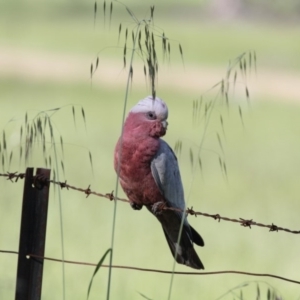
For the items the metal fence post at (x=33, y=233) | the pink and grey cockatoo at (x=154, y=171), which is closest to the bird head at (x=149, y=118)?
Result: the pink and grey cockatoo at (x=154, y=171)

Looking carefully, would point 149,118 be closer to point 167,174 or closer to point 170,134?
point 167,174

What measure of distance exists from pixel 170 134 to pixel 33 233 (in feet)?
38.0

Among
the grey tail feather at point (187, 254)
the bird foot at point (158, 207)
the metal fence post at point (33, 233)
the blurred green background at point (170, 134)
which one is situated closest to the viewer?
the metal fence post at point (33, 233)

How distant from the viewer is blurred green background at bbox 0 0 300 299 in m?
7.76

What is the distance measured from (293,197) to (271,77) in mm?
12204

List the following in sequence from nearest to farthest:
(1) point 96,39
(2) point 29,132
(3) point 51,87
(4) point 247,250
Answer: (2) point 29,132, (4) point 247,250, (3) point 51,87, (1) point 96,39

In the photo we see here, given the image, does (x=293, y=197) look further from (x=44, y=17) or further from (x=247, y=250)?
(x=44, y=17)

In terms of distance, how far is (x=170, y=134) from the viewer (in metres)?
14.9

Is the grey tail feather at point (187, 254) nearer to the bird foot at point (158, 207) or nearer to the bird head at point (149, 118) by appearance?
the bird foot at point (158, 207)

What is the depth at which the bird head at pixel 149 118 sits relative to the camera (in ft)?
13.0

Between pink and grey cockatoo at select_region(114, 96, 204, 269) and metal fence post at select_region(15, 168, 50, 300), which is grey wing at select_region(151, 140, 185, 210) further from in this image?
metal fence post at select_region(15, 168, 50, 300)

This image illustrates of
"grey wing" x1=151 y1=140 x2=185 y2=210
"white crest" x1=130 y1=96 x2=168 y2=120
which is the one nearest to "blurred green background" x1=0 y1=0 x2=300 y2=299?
"white crest" x1=130 y1=96 x2=168 y2=120

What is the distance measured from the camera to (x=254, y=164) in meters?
13.8

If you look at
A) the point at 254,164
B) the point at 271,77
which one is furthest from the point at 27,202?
the point at 271,77
